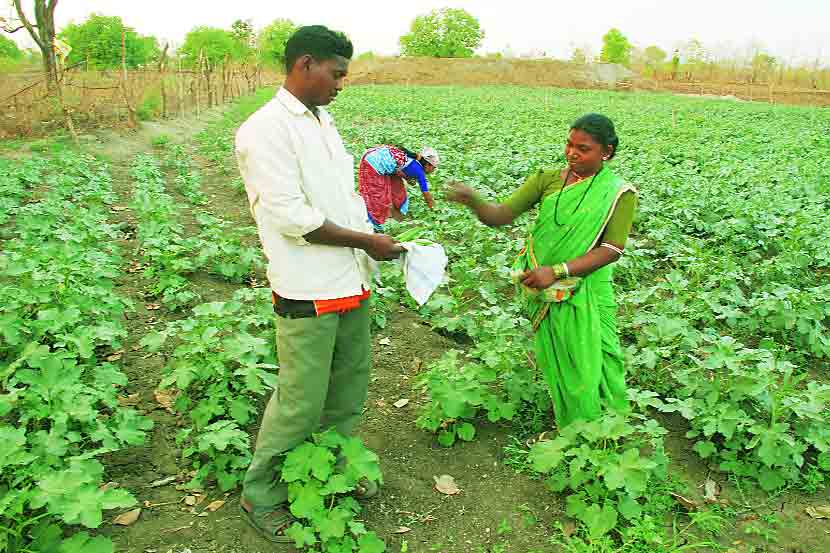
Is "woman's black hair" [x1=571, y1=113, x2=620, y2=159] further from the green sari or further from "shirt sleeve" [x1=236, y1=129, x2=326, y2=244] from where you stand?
"shirt sleeve" [x1=236, y1=129, x2=326, y2=244]

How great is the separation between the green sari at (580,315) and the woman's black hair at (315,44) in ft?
4.06

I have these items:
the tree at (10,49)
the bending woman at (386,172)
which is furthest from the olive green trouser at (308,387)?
the tree at (10,49)

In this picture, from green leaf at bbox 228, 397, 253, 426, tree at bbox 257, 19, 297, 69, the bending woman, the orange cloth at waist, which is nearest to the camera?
the orange cloth at waist

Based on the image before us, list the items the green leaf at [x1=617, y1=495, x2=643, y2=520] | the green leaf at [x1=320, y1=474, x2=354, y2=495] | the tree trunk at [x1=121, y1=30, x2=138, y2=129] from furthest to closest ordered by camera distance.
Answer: the tree trunk at [x1=121, y1=30, x2=138, y2=129], the green leaf at [x1=617, y1=495, x2=643, y2=520], the green leaf at [x1=320, y1=474, x2=354, y2=495]

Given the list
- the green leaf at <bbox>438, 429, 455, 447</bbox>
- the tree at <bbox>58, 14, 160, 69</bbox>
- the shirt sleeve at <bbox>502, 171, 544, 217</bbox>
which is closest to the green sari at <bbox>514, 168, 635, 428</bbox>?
the shirt sleeve at <bbox>502, 171, 544, 217</bbox>

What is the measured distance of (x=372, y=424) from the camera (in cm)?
351

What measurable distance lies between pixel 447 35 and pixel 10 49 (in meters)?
51.4

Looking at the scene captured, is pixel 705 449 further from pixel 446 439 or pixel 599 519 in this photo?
pixel 446 439

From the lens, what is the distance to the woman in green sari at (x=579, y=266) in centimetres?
278

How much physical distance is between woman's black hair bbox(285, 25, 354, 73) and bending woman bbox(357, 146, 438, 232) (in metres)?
2.92

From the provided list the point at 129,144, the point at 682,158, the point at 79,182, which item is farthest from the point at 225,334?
the point at 129,144

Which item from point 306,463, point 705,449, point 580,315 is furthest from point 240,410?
point 705,449

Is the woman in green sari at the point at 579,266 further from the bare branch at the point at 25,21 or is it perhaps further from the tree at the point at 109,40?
the tree at the point at 109,40

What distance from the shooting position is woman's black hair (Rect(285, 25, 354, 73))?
2197 mm
